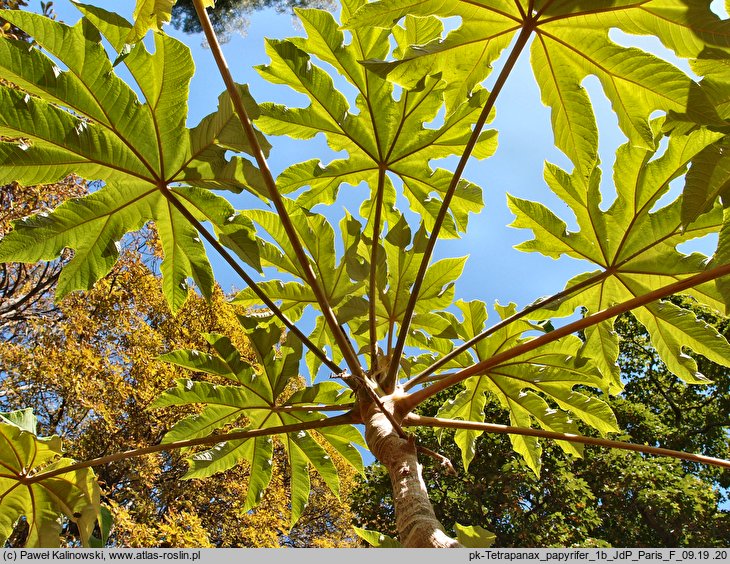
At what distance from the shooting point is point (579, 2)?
174cm

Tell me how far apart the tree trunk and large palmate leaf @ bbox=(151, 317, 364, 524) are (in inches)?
18.4

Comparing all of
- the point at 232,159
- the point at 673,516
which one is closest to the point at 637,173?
the point at 232,159

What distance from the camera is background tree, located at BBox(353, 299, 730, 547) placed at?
9281 mm

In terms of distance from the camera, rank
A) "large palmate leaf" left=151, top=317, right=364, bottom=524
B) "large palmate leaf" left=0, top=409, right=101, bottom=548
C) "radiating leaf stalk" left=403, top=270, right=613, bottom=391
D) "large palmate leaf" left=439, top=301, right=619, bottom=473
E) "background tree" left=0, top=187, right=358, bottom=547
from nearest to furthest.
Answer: "large palmate leaf" left=0, top=409, right=101, bottom=548
"radiating leaf stalk" left=403, top=270, right=613, bottom=391
"large palmate leaf" left=151, top=317, right=364, bottom=524
"large palmate leaf" left=439, top=301, right=619, bottom=473
"background tree" left=0, top=187, right=358, bottom=547

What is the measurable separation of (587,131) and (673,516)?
36.3 ft

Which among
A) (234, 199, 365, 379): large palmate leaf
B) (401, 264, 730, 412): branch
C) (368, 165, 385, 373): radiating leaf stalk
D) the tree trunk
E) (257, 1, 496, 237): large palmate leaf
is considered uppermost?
(257, 1, 496, 237): large palmate leaf

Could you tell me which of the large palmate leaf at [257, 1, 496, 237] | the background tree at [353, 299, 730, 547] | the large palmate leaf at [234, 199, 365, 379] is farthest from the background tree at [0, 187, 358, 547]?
the large palmate leaf at [257, 1, 496, 237]

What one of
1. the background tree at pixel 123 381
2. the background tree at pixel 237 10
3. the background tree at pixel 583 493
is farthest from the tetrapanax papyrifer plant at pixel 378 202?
the background tree at pixel 237 10

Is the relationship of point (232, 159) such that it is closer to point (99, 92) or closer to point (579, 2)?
point (99, 92)

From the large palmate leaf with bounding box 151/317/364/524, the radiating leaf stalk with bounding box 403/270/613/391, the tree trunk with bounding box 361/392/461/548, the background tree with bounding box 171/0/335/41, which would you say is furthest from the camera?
the background tree with bounding box 171/0/335/41

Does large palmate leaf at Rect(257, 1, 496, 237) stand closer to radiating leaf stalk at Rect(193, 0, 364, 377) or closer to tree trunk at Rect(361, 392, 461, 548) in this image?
radiating leaf stalk at Rect(193, 0, 364, 377)

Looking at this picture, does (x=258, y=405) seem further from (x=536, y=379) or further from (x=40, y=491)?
(x=536, y=379)

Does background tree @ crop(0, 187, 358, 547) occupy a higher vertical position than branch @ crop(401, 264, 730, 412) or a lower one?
higher

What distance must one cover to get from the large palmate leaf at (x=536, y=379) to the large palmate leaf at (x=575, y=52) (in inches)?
46.3
